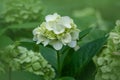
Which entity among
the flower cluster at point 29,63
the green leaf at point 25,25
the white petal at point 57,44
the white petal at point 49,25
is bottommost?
the flower cluster at point 29,63

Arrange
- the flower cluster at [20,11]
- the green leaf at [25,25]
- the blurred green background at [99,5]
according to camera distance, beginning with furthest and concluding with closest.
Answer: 1. the blurred green background at [99,5]
2. the flower cluster at [20,11]
3. the green leaf at [25,25]

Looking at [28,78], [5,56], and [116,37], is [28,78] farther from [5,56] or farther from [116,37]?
[116,37]

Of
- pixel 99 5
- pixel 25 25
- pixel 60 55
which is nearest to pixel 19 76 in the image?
pixel 60 55

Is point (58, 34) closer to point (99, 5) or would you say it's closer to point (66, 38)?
point (66, 38)

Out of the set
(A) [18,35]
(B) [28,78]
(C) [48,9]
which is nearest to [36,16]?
(A) [18,35]

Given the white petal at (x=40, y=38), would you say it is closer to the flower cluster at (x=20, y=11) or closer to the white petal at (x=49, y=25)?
the white petal at (x=49, y=25)

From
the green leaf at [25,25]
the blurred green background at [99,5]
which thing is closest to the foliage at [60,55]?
the green leaf at [25,25]
